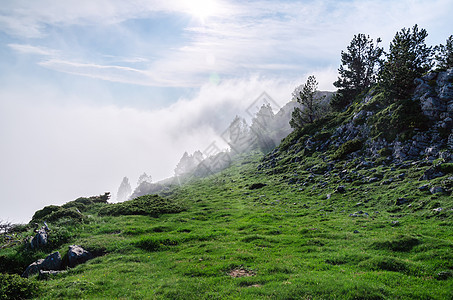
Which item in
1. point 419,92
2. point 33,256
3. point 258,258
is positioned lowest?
point 258,258

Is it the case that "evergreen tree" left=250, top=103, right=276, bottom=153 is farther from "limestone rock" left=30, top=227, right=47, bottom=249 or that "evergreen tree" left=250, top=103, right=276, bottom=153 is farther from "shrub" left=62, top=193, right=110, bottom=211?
"limestone rock" left=30, top=227, right=47, bottom=249

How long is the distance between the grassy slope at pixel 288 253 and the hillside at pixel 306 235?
84 millimetres

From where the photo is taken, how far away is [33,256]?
20.1 metres

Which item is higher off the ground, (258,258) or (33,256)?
(33,256)

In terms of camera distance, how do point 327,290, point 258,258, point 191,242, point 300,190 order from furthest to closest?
point 300,190, point 191,242, point 258,258, point 327,290

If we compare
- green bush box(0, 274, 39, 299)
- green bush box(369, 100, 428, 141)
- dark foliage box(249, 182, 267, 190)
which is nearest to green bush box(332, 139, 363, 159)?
green bush box(369, 100, 428, 141)

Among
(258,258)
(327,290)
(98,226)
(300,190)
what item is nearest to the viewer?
(327,290)

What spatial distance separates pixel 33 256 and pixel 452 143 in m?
46.9

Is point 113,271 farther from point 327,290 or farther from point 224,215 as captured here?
point 224,215

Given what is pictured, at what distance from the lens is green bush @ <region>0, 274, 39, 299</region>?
13.0 metres

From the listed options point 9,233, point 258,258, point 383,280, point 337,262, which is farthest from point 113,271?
point 9,233

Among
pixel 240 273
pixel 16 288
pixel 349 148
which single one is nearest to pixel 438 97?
pixel 349 148

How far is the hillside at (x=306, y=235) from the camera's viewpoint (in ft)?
43.9

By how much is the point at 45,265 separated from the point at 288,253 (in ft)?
62.0
